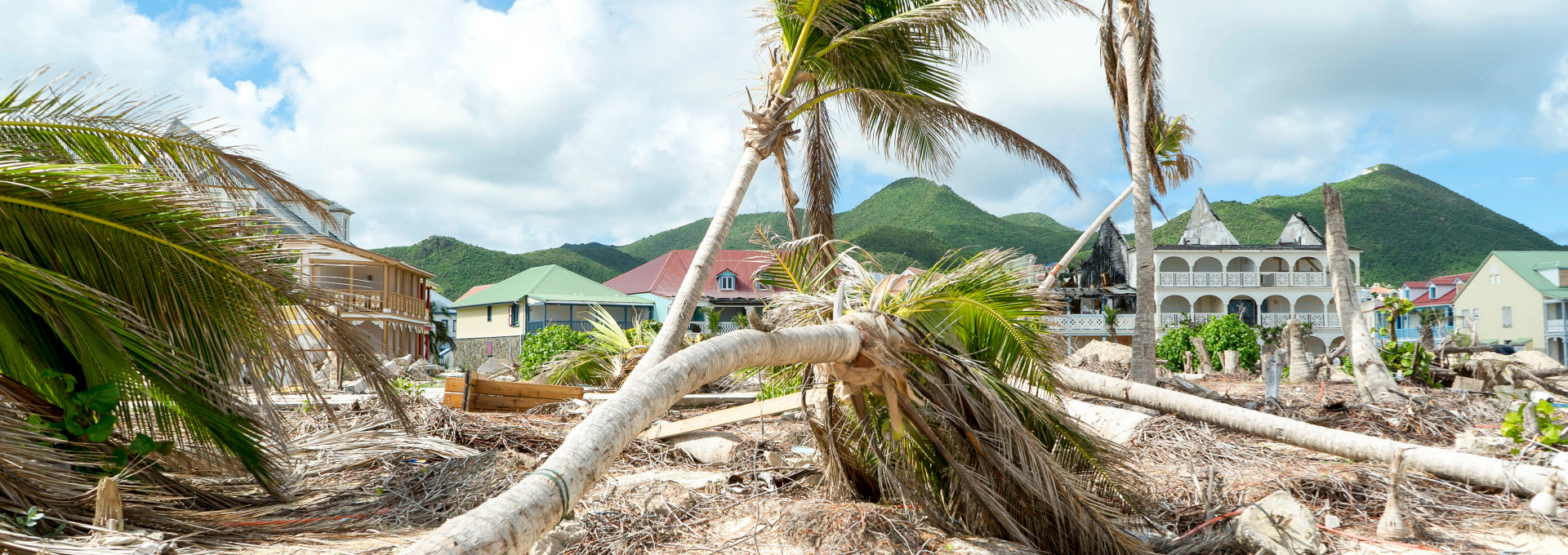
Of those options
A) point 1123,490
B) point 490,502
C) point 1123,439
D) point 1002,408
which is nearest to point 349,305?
point 490,502

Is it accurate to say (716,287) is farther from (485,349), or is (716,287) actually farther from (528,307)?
(485,349)

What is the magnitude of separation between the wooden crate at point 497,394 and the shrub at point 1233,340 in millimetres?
16512

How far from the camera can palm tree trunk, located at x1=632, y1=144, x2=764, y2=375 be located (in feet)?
20.9

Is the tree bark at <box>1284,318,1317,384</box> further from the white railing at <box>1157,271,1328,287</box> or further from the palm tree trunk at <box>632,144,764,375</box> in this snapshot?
the white railing at <box>1157,271,1328,287</box>

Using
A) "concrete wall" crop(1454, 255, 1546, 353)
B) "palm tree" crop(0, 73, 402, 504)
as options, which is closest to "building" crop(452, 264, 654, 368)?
"palm tree" crop(0, 73, 402, 504)

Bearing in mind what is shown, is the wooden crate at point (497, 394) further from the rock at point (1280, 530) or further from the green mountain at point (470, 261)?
the green mountain at point (470, 261)

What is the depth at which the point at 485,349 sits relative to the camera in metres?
35.9

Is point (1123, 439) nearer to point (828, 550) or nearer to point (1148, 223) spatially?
point (828, 550)

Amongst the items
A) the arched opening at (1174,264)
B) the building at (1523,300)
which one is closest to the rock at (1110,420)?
the arched opening at (1174,264)

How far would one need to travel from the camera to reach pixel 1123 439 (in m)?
6.41

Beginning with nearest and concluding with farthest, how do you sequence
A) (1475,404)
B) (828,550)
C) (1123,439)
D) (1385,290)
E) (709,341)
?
(709,341)
(828,550)
(1123,439)
(1475,404)
(1385,290)

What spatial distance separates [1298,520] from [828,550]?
2.63m

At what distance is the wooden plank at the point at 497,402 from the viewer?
7859 millimetres

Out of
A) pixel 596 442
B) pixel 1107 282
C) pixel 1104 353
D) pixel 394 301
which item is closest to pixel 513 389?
pixel 596 442
